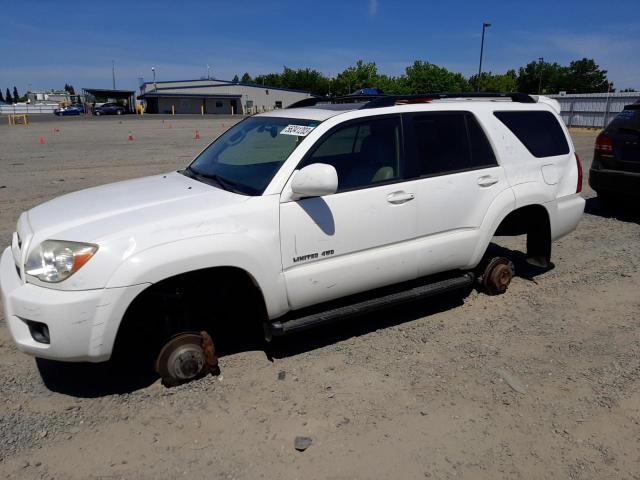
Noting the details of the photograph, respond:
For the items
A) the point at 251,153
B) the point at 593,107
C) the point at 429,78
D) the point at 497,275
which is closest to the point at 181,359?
the point at 251,153

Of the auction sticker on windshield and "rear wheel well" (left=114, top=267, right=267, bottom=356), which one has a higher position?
the auction sticker on windshield

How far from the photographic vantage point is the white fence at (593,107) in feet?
91.5

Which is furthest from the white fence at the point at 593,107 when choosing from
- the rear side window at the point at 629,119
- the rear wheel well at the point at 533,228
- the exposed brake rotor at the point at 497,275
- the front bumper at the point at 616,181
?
the exposed brake rotor at the point at 497,275

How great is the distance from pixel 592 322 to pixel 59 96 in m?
129

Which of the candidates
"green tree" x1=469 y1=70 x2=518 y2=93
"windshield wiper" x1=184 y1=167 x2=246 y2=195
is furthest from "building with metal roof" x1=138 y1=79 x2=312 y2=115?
"windshield wiper" x1=184 y1=167 x2=246 y2=195

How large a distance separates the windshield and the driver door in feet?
0.78

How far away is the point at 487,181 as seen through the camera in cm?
443

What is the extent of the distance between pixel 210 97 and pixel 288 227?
86.3m

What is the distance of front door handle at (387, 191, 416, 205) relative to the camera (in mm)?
3887

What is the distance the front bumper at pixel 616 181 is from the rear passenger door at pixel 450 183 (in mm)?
3743

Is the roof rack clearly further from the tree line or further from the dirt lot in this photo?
the tree line

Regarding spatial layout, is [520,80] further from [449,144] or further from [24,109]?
[449,144]

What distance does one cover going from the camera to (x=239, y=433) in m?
3.03

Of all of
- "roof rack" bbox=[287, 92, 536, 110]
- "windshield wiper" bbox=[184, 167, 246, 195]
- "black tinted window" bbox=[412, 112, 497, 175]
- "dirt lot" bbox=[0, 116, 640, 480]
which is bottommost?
"dirt lot" bbox=[0, 116, 640, 480]
